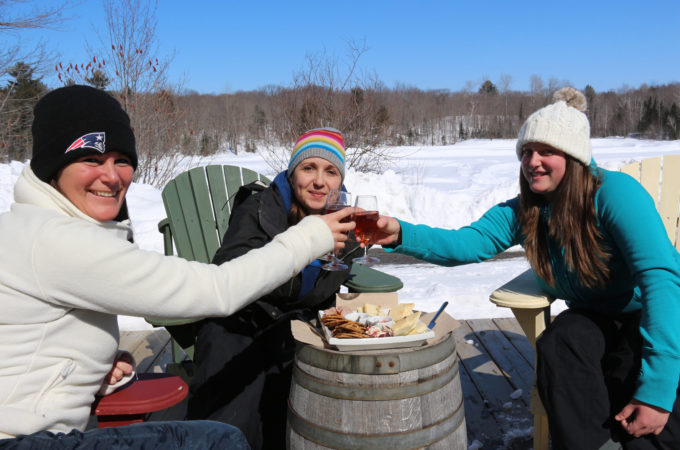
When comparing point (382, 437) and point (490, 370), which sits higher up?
point (382, 437)

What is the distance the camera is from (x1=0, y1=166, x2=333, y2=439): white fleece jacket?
136 cm

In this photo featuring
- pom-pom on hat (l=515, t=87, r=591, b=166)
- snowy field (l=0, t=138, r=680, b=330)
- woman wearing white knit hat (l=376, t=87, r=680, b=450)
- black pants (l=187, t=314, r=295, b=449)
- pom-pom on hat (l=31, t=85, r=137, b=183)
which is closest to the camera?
pom-pom on hat (l=31, t=85, r=137, b=183)

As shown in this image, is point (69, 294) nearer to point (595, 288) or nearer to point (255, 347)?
point (255, 347)

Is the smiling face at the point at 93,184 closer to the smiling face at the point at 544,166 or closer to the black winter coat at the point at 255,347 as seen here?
the black winter coat at the point at 255,347

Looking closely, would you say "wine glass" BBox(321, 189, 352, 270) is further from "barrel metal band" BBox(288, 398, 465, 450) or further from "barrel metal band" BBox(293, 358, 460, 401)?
"barrel metal band" BBox(288, 398, 465, 450)

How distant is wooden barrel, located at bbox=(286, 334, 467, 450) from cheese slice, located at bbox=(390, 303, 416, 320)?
0.85 ft

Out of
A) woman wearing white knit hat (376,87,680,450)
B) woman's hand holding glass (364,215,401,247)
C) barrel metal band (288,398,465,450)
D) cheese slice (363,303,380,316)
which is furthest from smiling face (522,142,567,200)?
barrel metal band (288,398,465,450)

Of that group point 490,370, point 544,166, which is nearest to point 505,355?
point 490,370

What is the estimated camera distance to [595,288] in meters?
2.22

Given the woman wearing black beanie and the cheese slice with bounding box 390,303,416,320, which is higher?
the woman wearing black beanie

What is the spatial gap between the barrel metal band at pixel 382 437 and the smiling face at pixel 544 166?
1.06 metres

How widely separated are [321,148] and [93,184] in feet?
4.28

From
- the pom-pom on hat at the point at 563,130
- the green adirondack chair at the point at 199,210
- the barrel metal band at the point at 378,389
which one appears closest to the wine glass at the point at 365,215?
the barrel metal band at the point at 378,389

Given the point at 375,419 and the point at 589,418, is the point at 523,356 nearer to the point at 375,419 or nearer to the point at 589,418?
the point at 589,418
